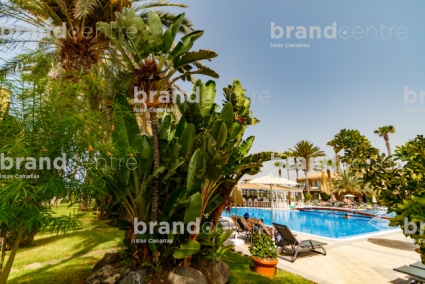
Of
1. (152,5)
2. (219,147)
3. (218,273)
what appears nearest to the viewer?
(219,147)

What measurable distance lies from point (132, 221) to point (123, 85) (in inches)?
138

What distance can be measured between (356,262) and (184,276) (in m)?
→ 6.38

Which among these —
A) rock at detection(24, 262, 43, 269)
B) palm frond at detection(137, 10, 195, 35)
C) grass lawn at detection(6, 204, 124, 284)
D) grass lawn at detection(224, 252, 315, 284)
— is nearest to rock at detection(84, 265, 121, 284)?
grass lawn at detection(6, 204, 124, 284)

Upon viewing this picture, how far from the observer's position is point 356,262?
7148 millimetres

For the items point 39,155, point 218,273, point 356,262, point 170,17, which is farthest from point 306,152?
point 39,155

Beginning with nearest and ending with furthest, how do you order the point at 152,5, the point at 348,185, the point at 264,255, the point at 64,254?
1. the point at 264,255
2. the point at 64,254
3. the point at 152,5
4. the point at 348,185

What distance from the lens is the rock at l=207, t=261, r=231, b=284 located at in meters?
5.31

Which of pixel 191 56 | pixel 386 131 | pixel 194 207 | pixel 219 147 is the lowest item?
pixel 194 207

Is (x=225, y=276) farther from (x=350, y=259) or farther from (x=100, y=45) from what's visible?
(x=100, y=45)

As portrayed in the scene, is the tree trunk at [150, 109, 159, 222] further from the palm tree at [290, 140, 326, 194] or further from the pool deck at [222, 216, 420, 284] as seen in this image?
the palm tree at [290, 140, 326, 194]

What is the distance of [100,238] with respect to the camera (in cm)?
879

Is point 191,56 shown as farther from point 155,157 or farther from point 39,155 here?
point 39,155

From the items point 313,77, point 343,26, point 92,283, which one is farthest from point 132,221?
point 313,77

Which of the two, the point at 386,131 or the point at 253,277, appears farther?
the point at 386,131
